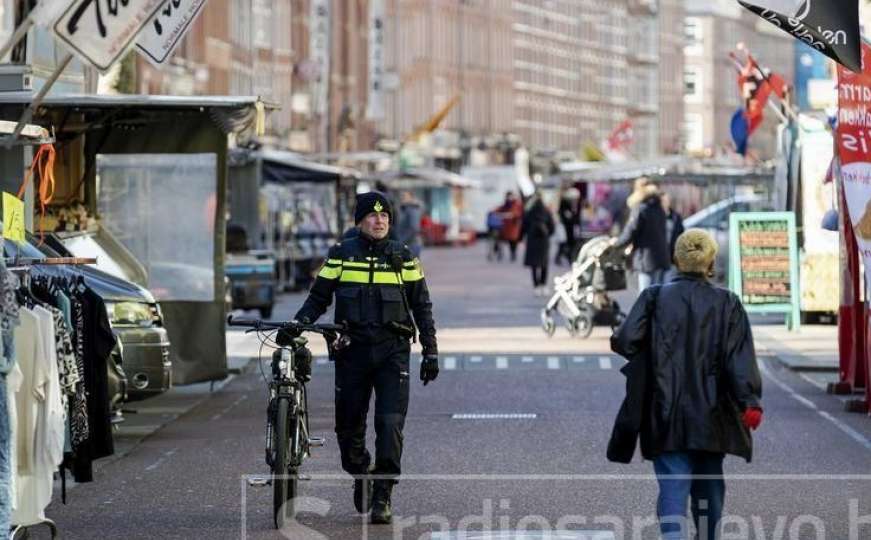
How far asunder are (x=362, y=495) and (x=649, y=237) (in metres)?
16.0

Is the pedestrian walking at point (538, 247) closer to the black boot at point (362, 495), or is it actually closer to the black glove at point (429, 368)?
the black boot at point (362, 495)

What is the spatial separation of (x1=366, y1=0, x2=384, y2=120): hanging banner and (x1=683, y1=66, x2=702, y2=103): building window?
85455mm

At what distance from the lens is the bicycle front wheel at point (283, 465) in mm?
12750

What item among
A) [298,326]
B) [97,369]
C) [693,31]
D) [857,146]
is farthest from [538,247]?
[693,31]

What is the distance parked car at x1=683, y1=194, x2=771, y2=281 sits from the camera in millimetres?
40719

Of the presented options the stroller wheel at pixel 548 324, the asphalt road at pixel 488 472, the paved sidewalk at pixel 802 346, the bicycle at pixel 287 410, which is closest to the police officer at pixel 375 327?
the bicycle at pixel 287 410

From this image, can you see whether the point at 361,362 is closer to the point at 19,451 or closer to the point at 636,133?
the point at 19,451

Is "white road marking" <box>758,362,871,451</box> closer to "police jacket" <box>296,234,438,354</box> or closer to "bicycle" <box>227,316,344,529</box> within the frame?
"police jacket" <box>296,234,438,354</box>

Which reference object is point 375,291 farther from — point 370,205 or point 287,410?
point 287,410

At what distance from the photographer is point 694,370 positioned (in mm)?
10625

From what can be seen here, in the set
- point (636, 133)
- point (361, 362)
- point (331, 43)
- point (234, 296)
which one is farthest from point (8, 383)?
point (636, 133)

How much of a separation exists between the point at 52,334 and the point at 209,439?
19.7ft

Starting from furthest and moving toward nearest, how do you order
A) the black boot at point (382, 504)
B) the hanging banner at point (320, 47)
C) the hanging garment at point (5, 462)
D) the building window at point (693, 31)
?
1. the building window at point (693, 31)
2. the hanging banner at point (320, 47)
3. the black boot at point (382, 504)
4. the hanging garment at point (5, 462)

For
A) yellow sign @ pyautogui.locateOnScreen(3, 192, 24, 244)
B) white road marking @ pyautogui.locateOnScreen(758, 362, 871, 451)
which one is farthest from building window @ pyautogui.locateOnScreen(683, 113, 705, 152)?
yellow sign @ pyautogui.locateOnScreen(3, 192, 24, 244)
